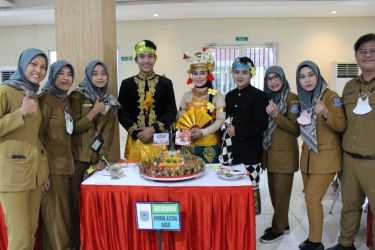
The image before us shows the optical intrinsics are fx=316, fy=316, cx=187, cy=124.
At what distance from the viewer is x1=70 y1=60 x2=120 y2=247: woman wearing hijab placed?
2.37 m

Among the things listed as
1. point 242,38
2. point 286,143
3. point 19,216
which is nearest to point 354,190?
point 286,143

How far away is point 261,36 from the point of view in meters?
7.63

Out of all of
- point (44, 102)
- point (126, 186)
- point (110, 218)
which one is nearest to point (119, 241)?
point (110, 218)

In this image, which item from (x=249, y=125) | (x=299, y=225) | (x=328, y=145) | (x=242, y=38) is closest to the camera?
(x=328, y=145)

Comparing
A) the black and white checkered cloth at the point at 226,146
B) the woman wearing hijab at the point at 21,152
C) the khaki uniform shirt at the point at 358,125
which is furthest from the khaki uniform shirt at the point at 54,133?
the khaki uniform shirt at the point at 358,125

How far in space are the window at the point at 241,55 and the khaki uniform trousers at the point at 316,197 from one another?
5433 mm

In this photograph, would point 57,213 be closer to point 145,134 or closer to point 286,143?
point 145,134

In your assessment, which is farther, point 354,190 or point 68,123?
point 354,190

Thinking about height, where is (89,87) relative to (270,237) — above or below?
above

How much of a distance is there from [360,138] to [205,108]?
1.22 meters

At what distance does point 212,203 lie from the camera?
1.97 m

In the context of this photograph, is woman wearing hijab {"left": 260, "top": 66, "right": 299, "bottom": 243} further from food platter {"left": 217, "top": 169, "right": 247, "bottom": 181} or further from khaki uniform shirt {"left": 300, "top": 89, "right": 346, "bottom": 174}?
food platter {"left": 217, "top": 169, "right": 247, "bottom": 181}

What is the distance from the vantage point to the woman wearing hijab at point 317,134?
2.36 meters

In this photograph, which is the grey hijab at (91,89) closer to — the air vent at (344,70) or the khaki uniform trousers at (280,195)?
the khaki uniform trousers at (280,195)
